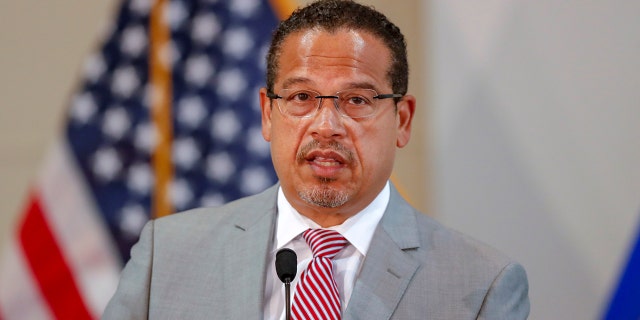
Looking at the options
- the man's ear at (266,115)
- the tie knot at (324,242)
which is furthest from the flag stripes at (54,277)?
the tie knot at (324,242)

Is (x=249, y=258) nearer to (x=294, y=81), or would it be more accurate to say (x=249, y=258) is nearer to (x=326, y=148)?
(x=326, y=148)

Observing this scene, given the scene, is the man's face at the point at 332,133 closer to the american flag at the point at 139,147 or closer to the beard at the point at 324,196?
the beard at the point at 324,196

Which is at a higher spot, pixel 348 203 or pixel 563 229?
pixel 348 203

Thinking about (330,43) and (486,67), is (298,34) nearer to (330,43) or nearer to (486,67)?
(330,43)

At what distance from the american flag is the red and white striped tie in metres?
1.23

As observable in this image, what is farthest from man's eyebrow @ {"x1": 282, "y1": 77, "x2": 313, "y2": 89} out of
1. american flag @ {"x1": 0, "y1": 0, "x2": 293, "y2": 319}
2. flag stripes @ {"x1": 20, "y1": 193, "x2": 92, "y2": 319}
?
flag stripes @ {"x1": 20, "y1": 193, "x2": 92, "y2": 319}

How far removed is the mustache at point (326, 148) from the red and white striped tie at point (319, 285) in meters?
0.19

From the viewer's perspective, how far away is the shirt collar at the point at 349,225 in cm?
183

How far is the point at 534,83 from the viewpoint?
9.27 feet

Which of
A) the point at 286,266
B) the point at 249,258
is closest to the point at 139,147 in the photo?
the point at 249,258

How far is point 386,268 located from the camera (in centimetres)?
176

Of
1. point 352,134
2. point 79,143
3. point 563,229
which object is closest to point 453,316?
point 352,134

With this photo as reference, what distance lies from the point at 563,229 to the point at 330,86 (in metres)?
1.39

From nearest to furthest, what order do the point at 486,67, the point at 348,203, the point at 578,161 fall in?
the point at 348,203 → the point at 578,161 → the point at 486,67
